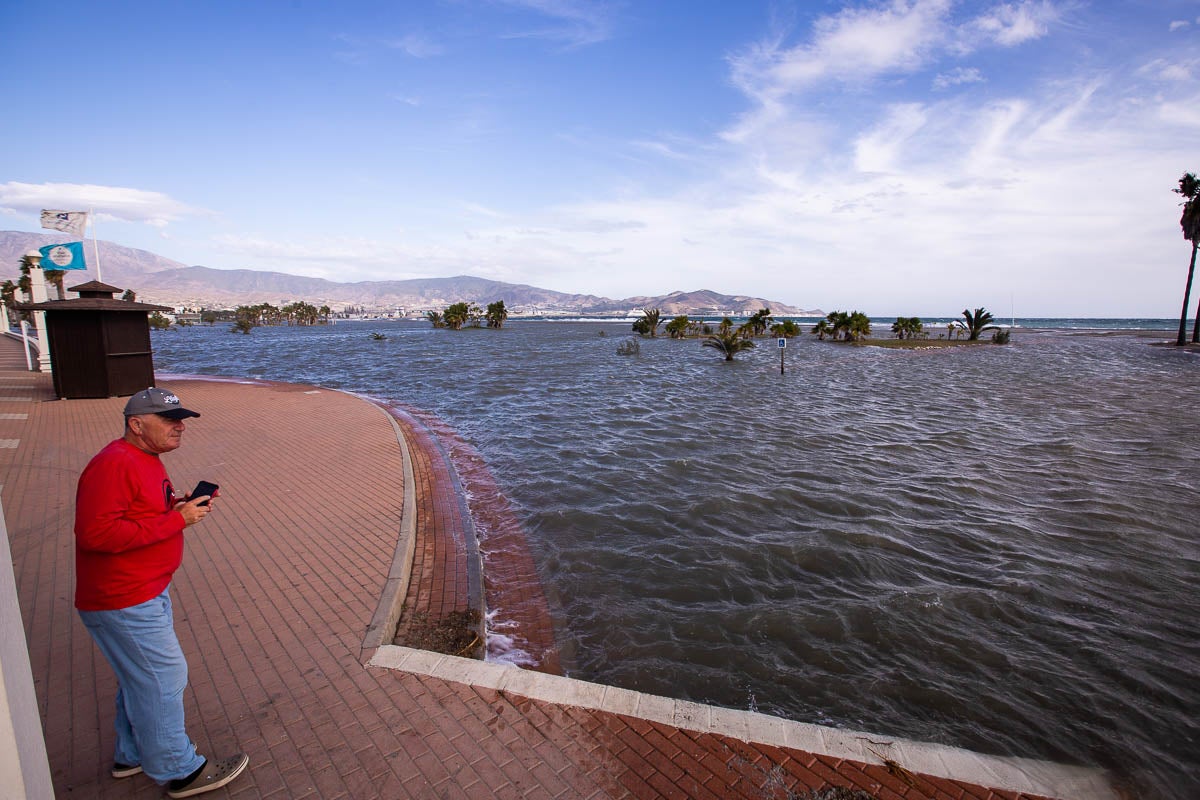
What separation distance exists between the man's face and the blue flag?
20.1 meters

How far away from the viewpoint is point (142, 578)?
2.76 meters

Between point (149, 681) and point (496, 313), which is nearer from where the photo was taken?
point (149, 681)

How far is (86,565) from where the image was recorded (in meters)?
2.61

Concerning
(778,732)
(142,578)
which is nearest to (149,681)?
(142,578)

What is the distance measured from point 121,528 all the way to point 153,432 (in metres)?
0.50

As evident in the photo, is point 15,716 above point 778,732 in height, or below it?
above

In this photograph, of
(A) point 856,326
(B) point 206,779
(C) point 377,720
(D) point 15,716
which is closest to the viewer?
(D) point 15,716

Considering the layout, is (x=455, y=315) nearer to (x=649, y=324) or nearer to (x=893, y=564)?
(x=649, y=324)

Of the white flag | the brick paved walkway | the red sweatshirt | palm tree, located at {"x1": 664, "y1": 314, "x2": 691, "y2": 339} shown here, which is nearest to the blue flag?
the white flag

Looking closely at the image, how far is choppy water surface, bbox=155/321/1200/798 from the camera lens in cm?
486

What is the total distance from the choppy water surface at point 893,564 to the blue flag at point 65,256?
43.5 ft

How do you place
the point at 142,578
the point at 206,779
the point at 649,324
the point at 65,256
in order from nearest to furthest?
1. the point at 142,578
2. the point at 206,779
3. the point at 65,256
4. the point at 649,324

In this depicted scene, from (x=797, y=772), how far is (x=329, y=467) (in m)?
8.87

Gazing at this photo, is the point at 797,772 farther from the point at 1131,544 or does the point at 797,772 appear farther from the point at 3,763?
the point at 1131,544
